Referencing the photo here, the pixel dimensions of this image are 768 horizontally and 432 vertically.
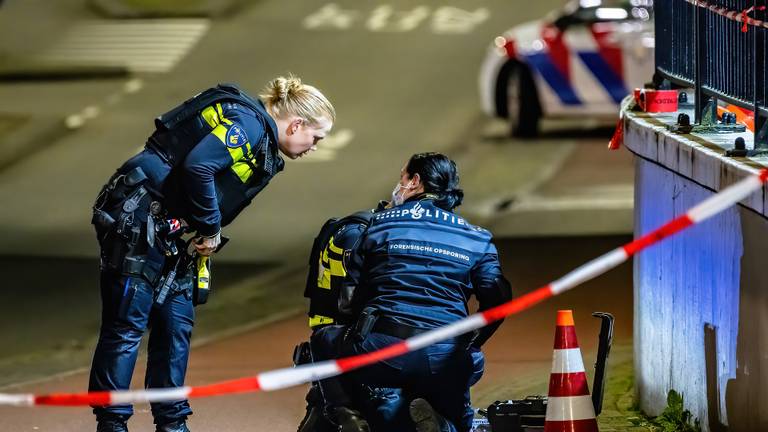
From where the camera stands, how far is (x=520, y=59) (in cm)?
1742

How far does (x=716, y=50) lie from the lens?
7352 mm

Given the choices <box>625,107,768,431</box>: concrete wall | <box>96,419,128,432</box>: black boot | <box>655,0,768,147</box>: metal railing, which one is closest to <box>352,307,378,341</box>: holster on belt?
<box>96,419,128,432</box>: black boot

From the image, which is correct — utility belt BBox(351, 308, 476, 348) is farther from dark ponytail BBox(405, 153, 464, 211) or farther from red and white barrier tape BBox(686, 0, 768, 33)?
red and white barrier tape BBox(686, 0, 768, 33)

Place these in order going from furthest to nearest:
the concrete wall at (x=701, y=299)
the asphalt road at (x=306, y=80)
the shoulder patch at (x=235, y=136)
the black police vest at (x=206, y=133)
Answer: the asphalt road at (x=306, y=80) → the black police vest at (x=206, y=133) → the shoulder patch at (x=235, y=136) → the concrete wall at (x=701, y=299)

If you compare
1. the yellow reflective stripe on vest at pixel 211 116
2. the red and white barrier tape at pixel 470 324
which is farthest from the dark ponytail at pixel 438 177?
the red and white barrier tape at pixel 470 324

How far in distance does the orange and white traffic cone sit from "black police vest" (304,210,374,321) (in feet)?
3.26

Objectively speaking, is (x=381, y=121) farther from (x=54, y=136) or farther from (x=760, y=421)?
(x=760, y=421)

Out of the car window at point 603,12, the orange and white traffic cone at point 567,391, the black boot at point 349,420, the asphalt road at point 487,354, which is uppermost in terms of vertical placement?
the car window at point 603,12

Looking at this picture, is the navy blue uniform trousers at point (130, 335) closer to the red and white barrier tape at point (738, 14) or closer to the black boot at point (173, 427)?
the black boot at point (173, 427)

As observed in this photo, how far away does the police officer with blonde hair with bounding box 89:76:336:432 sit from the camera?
6480 mm

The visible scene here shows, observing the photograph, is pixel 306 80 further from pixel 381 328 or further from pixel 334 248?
pixel 381 328

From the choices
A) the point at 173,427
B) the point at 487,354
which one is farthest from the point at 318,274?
the point at 487,354

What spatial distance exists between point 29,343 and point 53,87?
37.1 ft

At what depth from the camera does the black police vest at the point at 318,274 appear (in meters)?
6.73
